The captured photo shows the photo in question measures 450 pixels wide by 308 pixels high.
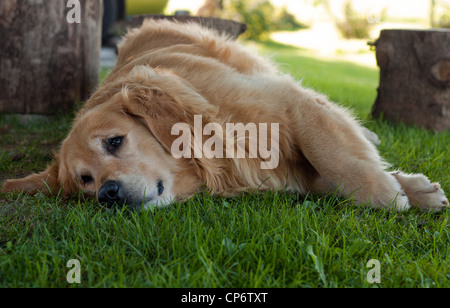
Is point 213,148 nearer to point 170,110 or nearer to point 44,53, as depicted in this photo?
point 170,110

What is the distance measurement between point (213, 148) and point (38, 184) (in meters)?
1.20

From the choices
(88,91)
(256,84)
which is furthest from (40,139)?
(256,84)

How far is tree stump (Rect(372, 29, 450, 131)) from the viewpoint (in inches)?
183

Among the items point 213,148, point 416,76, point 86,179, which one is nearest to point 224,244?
point 213,148

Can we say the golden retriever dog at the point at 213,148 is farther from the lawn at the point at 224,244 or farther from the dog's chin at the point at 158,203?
the lawn at the point at 224,244

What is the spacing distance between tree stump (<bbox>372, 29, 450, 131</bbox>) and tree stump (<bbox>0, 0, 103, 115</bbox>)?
3.21 meters

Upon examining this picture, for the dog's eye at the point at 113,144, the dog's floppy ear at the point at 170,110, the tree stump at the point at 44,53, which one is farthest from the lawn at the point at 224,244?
the tree stump at the point at 44,53

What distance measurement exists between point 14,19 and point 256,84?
2.85 m

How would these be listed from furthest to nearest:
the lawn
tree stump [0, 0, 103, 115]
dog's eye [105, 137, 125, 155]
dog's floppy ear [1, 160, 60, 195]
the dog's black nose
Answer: tree stump [0, 0, 103, 115] → dog's floppy ear [1, 160, 60, 195] → dog's eye [105, 137, 125, 155] → the dog's black nose → the lawn

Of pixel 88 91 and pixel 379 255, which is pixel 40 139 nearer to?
pixel 88 91

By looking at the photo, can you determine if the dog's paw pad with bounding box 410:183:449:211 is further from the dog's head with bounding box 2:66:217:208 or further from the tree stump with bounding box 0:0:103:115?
the tree stump with bounding box 0:0:103:115

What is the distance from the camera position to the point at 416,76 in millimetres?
4828

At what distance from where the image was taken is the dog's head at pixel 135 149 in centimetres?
267

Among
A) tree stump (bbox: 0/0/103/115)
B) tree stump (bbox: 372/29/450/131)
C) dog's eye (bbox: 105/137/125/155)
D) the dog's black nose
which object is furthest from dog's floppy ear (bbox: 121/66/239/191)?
tree stump (bbox: 372/29/450/131)
